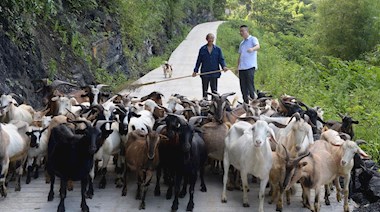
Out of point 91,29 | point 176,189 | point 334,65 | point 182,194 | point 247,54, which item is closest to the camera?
point 176,189

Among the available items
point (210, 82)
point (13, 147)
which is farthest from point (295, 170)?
point (210, 82)

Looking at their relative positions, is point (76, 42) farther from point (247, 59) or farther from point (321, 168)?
point (321, 168)

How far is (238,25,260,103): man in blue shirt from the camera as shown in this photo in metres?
10.9

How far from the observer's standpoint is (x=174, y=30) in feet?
114

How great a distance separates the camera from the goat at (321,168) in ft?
21.6

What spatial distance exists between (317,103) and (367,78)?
374 centimetres

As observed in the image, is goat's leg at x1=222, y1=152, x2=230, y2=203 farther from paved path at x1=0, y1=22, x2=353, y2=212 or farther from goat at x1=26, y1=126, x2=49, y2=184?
goat at x1=26, y1=126, x2=49, y2=184

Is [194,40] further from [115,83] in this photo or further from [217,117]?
[217,117]

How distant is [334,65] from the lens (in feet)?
59.7

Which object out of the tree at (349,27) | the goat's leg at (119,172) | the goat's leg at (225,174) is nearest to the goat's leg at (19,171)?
the goat's leg at (119,172)

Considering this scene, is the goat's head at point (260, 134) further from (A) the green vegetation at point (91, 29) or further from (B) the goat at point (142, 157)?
(A) the green vegetation at point (91, 29)

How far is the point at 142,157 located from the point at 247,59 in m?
4.59

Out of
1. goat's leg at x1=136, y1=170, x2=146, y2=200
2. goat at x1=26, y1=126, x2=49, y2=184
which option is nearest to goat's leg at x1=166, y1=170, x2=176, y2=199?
goat's leg at x1=136, y1=170, x2=146, y2=200

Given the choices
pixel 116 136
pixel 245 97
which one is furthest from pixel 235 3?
pixel 116 136
